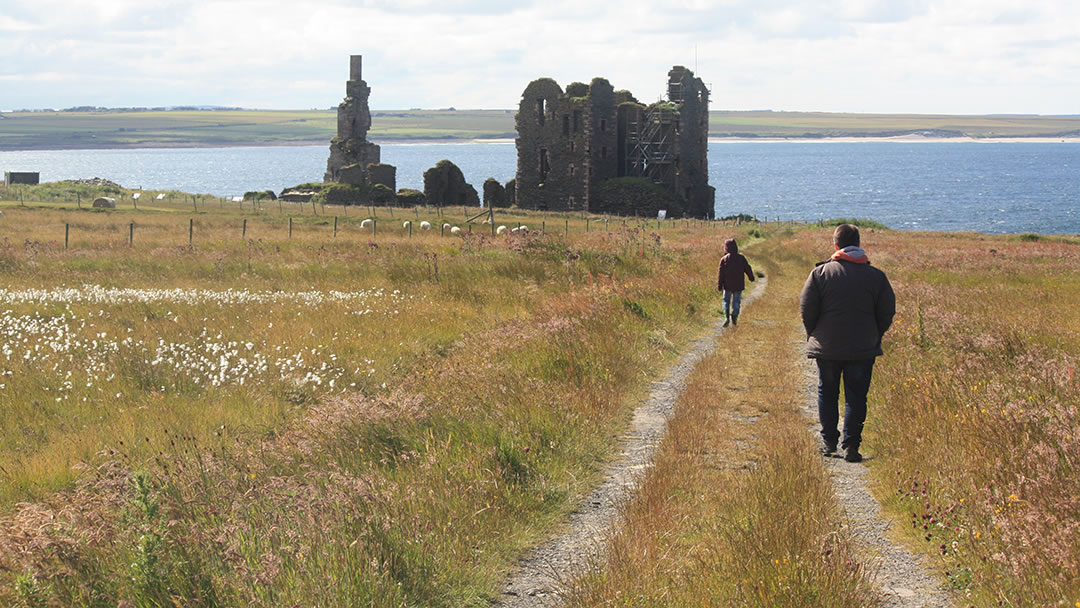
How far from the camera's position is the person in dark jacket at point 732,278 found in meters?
18.1

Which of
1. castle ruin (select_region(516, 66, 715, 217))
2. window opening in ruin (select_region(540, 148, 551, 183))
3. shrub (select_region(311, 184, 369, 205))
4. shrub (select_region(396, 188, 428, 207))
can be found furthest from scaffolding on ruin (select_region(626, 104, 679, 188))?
shrub (select_region(311, 184, 369, 205))

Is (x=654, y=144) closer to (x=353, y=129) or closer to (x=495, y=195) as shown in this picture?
(x=495, y=195)

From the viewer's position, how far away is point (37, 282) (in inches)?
930

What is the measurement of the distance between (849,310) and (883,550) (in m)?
3.13

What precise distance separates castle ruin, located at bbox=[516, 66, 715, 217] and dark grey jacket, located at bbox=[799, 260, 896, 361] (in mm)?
60184

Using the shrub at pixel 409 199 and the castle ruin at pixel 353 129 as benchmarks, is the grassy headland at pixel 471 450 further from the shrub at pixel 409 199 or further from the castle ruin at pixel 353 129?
the castle ruin at pixel 353 129

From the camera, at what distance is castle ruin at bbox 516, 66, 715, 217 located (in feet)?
228

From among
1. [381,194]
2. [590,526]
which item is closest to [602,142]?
[381,194]

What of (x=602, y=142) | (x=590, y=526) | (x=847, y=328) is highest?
(x=602, y=142)

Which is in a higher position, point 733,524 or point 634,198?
point 634,198

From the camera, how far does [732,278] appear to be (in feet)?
59.2

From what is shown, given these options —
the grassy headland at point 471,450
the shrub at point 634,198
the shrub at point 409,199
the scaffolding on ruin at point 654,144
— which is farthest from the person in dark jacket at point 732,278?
the shrub at point 409,199

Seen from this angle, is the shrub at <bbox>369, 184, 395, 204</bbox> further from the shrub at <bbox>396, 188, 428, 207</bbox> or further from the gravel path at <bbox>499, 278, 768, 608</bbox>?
the gravel path at <bbox>499, 278, 768, 608</bbox>

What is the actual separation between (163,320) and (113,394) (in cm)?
580
